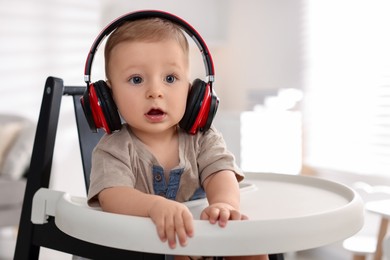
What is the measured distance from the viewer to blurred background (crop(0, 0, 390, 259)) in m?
2.68

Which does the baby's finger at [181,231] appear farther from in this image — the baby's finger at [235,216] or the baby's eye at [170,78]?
A: the baby's eye at [170,78]

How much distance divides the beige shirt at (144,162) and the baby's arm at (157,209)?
24 mm

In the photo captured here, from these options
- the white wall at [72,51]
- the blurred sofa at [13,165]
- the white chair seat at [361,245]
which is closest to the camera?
the white chair seat at [361,245]

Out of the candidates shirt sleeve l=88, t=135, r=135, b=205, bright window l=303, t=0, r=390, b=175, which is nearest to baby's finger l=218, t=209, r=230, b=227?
shirt sleeve l=88, t=135, r=135, b=205

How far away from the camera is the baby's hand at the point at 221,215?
0.68 m

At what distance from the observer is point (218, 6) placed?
4012mm

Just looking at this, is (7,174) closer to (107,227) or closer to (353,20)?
(353,20)

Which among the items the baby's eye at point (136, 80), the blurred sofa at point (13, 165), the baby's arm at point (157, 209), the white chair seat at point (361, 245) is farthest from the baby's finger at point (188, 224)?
the blurred sofa at point (13, 165)

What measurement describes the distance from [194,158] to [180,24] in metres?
0.24

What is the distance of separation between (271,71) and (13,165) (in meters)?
1.68

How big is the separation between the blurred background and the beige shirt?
1.88 meters

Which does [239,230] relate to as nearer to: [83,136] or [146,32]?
[146,32]

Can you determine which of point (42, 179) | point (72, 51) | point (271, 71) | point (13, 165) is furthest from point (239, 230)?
point (72, 51)

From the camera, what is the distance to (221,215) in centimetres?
69
